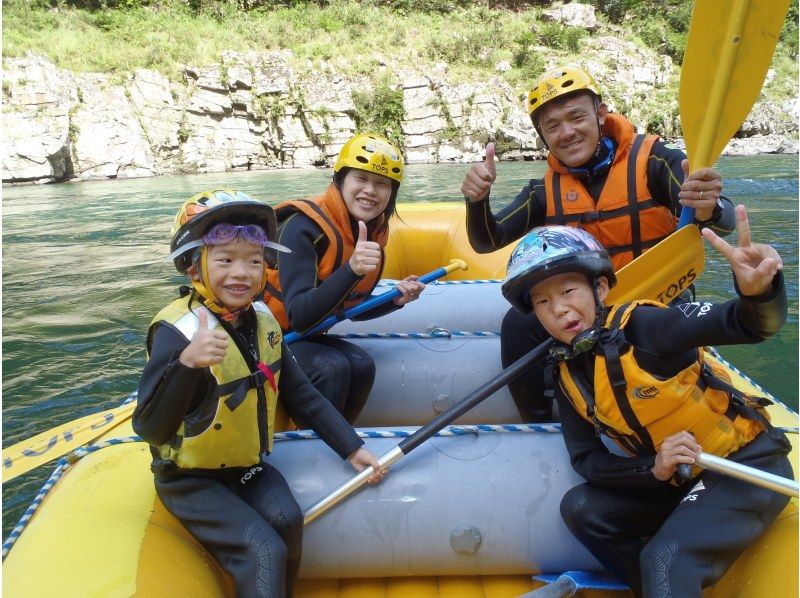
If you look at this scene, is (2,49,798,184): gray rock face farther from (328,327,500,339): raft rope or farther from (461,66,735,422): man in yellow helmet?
(461,66,735,422): man in yellow helmet

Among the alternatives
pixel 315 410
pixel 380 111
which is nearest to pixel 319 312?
pixel 315 410

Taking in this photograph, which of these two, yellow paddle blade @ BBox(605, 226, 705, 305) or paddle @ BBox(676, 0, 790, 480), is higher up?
paddle @ BBox(676, 0, 790, 480)

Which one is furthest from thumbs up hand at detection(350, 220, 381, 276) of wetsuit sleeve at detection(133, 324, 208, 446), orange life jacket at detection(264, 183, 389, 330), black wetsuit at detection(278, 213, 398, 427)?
wetsuit sleeve at detection(133, 324, 208, 446)

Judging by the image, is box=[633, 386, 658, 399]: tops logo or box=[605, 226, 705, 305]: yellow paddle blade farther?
box=[605, 226, 705, 305]: yellow paddle blade

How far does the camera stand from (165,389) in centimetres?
143

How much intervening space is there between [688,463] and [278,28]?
24.8 metres

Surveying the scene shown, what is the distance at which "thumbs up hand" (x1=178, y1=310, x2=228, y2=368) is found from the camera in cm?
138

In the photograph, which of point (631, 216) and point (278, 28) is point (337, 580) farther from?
point (278, 28)

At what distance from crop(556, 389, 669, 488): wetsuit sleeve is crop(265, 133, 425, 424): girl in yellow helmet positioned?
867 mm

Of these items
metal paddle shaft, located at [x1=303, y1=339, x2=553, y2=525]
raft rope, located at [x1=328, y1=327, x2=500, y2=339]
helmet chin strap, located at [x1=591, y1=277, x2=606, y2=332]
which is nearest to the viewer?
helmet chin strap, located at [x1=591, y1=277, x2=606, y2=332]

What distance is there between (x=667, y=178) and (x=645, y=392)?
1.16m

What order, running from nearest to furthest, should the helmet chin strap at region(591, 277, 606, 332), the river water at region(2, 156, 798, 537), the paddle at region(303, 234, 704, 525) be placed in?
the helmet chin strap at region(591, 277, 606, 332)
the paddle at region(303, 234, 704, 525)
the river water at region(2, 156, 798, 537)

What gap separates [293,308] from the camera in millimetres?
2158

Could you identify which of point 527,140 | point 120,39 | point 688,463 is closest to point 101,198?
point 120,39
